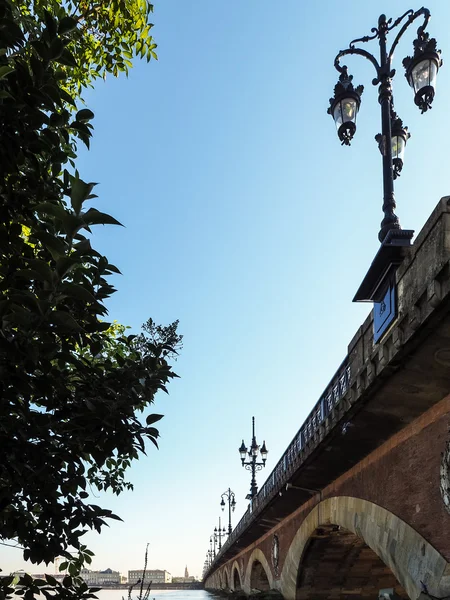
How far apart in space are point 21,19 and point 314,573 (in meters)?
19.9

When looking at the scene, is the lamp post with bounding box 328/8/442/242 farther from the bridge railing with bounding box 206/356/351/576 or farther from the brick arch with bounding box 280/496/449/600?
the brick arch with bounding box 280/496/449/600

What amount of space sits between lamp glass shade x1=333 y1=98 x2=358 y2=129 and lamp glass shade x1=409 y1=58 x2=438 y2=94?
96 centimetres

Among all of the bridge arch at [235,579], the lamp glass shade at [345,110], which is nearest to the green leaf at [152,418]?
the lamp glass shade at [345,110]

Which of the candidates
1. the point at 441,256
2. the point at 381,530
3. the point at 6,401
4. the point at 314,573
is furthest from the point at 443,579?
the point at 314,573

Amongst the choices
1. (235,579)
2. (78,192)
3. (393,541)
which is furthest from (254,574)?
(78,192)

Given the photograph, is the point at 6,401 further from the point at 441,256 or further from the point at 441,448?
the point at 441,448

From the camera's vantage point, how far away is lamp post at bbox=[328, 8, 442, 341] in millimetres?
7692

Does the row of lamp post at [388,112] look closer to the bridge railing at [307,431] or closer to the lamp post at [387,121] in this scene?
the lamp post at [387,121]

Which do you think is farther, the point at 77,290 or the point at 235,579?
the point at 235,579

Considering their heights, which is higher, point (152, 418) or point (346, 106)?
→ point (346, 106)

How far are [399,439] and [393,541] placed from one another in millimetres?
1662

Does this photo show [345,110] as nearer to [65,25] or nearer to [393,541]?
[393,541]

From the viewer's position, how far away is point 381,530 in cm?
1023

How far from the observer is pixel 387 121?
351 inches
